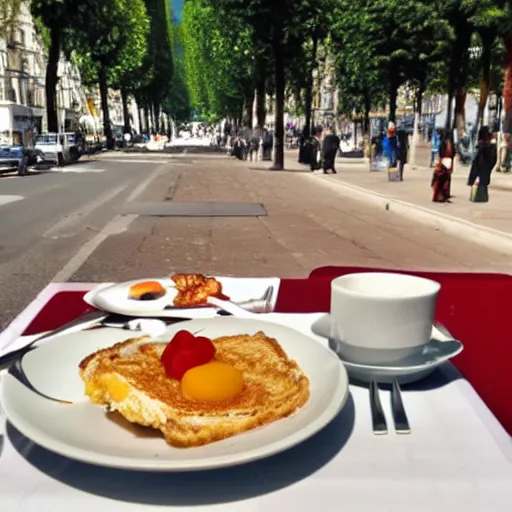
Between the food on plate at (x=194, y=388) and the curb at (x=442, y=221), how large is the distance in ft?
28.0

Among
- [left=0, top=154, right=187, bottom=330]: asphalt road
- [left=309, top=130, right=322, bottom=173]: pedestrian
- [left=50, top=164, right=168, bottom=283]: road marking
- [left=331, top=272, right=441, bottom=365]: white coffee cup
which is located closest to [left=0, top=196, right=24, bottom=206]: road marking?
[left=0, top=154, right=187, bottom=330]: asphalt road

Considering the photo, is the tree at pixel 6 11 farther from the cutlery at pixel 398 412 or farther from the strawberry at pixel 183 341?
the cutlery at pixel 398 412

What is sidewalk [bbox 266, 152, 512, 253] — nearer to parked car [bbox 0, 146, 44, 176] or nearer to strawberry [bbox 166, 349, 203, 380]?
strawberry [bbox 166, 349, 203, 380]

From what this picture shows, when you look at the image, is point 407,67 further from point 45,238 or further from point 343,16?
point 45,238

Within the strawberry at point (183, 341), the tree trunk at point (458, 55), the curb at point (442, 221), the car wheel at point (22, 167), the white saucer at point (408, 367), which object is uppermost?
the tree trunk at point (458, 55)

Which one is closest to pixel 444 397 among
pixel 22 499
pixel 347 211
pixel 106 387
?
pixel 106 387

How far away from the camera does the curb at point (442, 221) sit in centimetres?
945

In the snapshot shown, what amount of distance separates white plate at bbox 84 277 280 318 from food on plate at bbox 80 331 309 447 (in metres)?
0.44

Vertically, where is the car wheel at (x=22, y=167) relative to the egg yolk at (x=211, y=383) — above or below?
below

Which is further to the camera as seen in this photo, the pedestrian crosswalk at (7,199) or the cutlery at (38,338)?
the pedestrian crosswalk at (7,199)

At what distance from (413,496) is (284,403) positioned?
0.77ft

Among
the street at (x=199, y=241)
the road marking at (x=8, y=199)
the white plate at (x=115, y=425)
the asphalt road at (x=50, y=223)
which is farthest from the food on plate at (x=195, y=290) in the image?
the road marking at (x=8, y=199)

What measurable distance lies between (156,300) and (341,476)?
3.02 ft

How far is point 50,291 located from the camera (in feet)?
7.24
